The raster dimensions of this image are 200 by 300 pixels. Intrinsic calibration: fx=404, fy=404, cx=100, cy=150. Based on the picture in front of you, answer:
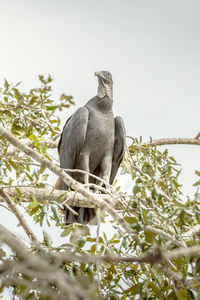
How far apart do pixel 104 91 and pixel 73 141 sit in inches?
37.7

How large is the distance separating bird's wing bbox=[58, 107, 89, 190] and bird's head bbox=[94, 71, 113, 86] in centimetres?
78

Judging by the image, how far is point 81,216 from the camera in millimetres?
4074

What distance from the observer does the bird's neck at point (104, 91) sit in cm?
488

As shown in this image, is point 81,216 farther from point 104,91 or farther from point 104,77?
point 104,77

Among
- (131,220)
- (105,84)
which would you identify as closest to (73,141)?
(105,84)

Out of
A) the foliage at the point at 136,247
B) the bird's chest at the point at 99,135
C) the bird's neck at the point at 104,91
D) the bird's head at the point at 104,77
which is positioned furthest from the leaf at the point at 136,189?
the bird's head at the point at 104,77

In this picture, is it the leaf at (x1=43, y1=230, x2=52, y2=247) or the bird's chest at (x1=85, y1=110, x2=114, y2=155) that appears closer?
the leaf at (x1=43, y1=230, x2=52, y2=247)

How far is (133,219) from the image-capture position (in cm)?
232

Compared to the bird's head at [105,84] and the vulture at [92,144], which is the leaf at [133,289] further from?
the bird's head at [105,84]

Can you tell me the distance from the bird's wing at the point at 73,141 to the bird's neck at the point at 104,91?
557 millimetres

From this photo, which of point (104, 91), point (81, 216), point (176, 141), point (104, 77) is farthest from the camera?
point (104, 77)

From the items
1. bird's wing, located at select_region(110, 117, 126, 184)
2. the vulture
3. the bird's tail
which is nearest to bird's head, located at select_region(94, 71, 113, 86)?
the vulture

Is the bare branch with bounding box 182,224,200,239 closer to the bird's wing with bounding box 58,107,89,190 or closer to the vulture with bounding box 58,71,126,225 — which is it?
the vulture with bounding box 58,71,126,225

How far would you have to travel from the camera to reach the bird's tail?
13.1 ft
